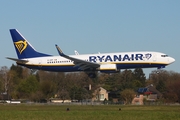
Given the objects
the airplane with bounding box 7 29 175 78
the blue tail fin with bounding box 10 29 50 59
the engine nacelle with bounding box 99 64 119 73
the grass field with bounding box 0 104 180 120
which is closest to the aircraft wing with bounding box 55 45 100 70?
the airplane with bounding box 7 29 175 78

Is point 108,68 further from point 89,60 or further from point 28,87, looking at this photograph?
point 28,87

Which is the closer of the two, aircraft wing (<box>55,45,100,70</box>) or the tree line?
aircraft wing (<box>55,45,100,70</box>)

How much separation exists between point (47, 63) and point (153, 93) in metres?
55.2

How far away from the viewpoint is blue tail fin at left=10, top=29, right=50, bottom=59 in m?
75.4

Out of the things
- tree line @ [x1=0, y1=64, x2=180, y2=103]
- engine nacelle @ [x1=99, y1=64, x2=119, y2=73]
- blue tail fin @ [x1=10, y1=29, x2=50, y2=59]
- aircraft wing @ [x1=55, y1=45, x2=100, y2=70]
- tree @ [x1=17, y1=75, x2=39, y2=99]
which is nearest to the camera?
engine nacelle @ [x1=99, y1=64, x2=119, y2=73]

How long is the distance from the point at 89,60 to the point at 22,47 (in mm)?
12903

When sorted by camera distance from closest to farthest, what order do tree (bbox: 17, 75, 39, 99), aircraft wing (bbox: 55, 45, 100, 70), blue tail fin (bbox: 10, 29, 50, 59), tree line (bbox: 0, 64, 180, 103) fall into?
1. aircraft wing (bbox: 55, 45, 100, 70)
2. blue tail fin (bbox: 10, 29, 50, 59)
3. tree line (bbox: 0, 64, 180, 103)
4. tree (bbox: 17, 75, 39, 99)

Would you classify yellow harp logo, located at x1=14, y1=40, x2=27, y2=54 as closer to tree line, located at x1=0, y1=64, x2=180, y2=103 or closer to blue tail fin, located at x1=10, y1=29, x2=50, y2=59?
blue tail fin, located at x1=10, y1=29, x2=50, y2=59

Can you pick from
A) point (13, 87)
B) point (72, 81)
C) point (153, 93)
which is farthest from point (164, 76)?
point (13, 87)

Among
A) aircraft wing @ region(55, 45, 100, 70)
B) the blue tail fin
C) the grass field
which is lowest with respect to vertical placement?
the grass field

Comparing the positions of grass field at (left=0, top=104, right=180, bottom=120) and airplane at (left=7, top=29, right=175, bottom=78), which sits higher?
airplane at (left=7, top=29, right=175, bottom=78)

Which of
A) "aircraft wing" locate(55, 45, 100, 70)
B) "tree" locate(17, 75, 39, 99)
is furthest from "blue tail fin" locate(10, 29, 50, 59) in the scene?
"tree" locate(17, 75, 39, 99)

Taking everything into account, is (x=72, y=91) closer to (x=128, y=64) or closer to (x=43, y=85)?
(x=43, y=85)

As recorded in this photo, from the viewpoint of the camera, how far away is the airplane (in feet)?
224
